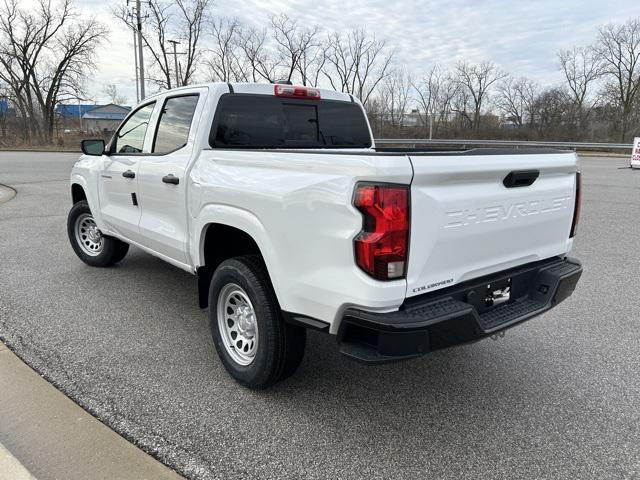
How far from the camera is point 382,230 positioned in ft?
7.08

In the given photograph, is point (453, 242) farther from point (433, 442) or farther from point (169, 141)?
point (169, 141)

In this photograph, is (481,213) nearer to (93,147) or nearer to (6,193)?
(93,147)

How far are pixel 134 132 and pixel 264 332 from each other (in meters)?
2.76

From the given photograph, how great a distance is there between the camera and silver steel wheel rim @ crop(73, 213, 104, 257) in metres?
5.54

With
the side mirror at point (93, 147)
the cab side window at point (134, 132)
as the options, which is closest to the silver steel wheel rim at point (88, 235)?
the side mirror at point (93, 147)

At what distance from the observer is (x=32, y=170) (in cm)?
1847

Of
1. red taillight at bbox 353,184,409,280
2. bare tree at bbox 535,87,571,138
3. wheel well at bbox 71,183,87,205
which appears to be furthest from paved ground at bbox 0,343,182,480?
bare tree at bbox 535,87,571,138

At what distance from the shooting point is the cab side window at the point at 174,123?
12.1ft

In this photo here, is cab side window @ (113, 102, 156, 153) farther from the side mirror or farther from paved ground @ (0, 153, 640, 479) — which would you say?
paved ground @ (0, 153, 640, 479)

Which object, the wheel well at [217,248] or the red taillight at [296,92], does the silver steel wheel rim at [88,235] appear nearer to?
the wheel well at [217,248]

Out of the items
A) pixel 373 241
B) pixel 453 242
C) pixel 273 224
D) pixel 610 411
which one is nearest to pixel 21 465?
pixel 273 224

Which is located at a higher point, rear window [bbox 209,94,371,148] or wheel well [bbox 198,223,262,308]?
rear window [bbox 209,94,371,148]

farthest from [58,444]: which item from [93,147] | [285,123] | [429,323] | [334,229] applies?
[93,147]

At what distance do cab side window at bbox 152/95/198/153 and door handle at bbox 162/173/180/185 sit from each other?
235mm
